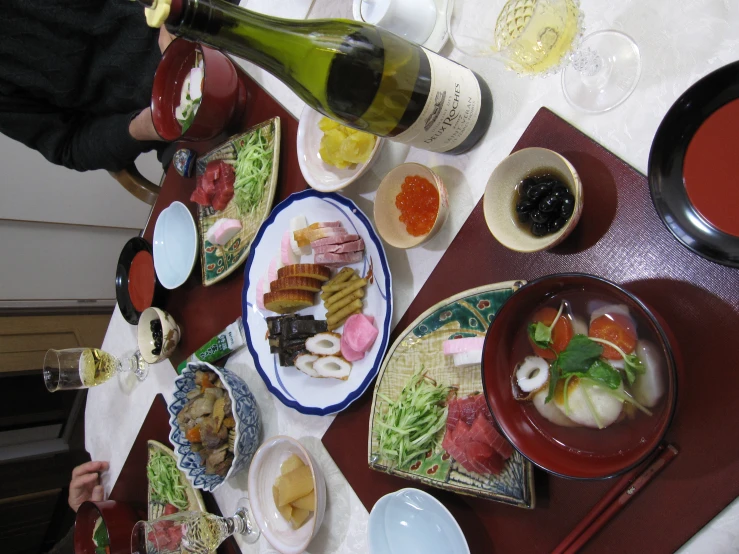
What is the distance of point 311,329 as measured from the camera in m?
1.38

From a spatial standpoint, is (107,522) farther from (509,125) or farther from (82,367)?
(509,125)

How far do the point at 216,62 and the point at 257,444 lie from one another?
120 centimetres

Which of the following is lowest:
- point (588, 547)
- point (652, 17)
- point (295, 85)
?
point (588, 547)

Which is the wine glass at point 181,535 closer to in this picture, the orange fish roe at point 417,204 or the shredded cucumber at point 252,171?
the shredded cucumber at point 252,171

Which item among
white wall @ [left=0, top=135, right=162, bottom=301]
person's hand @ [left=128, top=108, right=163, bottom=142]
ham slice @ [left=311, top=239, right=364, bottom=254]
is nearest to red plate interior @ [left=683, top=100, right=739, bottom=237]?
ham slice @ [left=311, top=239, right=364, bottom=254]

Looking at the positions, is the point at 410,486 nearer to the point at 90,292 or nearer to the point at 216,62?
the point at 216,62

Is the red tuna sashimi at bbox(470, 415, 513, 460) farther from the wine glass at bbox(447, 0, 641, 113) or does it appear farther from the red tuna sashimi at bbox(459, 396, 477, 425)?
the wine glass at bbox(447, 0, 641, 113)

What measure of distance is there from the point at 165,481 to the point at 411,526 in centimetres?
110

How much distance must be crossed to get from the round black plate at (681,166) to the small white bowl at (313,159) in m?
0.73

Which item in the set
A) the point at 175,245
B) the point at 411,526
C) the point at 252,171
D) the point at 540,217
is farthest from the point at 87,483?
the point at 540,217

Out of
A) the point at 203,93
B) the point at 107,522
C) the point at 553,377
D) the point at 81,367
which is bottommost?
the point at 107,522

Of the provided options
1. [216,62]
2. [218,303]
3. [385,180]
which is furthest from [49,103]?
[385,180]

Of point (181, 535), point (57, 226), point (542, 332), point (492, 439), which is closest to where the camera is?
point (542, 332)

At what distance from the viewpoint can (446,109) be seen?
0.98m
